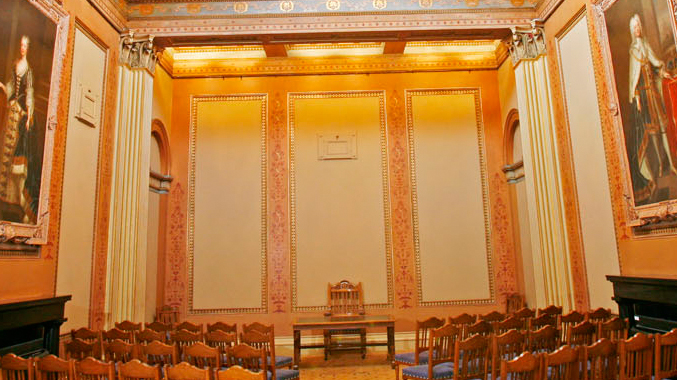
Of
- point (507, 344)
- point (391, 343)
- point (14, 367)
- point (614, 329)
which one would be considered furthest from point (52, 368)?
point (391, 343)

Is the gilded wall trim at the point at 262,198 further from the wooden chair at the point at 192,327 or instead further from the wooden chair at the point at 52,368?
the wooden chair at the point at 52,368

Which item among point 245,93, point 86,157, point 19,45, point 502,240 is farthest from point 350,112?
point 19,45

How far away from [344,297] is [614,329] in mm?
5002

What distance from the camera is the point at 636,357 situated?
3330 mm

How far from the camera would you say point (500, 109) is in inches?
369

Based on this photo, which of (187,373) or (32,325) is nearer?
(187,373)

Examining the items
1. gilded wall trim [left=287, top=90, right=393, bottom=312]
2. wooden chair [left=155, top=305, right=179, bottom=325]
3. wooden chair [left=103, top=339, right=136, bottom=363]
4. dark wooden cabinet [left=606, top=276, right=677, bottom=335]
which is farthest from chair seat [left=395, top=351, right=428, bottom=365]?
wooden chair [left=155, top=305, right=179, bottom=325]

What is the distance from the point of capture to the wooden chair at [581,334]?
414cm

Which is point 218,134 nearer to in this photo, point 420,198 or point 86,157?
point 86,157

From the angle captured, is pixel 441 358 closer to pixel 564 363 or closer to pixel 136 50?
pixel 564 363

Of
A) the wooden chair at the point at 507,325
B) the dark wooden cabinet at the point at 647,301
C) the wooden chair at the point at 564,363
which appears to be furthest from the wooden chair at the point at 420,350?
the dark wooden cabinet at the point at 647,301

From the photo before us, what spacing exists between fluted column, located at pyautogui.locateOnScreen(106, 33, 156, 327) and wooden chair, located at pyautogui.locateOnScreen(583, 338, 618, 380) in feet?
19.3

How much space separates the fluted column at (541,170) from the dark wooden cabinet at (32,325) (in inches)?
250

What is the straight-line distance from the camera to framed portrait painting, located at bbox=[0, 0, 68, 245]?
15.5 ft
